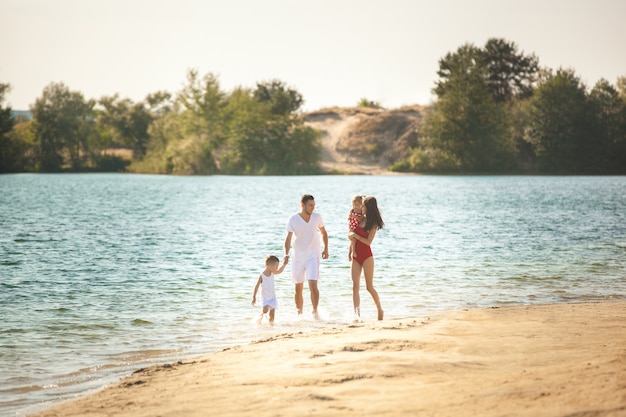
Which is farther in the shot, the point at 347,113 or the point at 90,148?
the point at 347,113

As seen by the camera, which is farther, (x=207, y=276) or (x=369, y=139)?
(x=369, y=139)

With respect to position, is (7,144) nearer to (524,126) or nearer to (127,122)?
(127,122)

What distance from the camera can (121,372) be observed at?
928 centimetres

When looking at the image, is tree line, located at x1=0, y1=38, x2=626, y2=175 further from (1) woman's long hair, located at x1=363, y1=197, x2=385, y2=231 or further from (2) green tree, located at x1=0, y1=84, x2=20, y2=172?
(1) woman's long hair, located at x1=363, y1=197, x2=385, y2=231

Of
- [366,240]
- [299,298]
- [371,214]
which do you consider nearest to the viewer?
[371,214]

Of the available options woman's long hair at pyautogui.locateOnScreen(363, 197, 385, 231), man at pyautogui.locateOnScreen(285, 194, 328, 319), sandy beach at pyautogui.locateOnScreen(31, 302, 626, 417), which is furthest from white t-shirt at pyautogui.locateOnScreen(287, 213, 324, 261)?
sandy beach at pyautogui.locateOnScreen(31, 302, 626, 417)

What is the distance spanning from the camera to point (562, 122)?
91.5 m

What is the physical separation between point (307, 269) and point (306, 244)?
0.51 metres

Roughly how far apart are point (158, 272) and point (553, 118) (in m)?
80.5

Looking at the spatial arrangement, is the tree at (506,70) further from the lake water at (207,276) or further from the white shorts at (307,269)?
the white shorts at (307,269)

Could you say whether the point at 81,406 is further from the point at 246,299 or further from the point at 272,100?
the point at 272,100

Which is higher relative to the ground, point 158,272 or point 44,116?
point 44,116

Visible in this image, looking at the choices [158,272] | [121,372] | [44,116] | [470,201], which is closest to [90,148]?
[44,116]

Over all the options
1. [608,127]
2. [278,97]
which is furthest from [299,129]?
[608,127]
